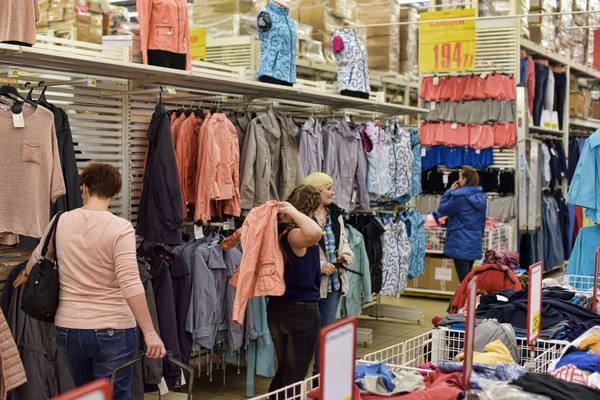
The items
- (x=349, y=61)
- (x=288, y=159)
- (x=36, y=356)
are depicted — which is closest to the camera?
(x=36, y=356)

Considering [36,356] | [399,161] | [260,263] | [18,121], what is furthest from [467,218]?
[18,121]

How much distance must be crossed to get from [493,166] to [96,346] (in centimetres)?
788

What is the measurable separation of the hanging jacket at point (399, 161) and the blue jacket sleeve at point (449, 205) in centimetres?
70

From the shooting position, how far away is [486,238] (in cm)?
1009

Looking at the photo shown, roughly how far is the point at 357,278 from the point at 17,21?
12.7 feet

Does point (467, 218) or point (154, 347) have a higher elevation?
point (467, 218)

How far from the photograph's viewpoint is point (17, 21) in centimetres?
454

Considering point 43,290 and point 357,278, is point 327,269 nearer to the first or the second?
point 357,278

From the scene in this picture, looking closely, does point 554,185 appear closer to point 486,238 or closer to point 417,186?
point 486,238

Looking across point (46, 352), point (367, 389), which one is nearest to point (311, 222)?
point (46, 352)

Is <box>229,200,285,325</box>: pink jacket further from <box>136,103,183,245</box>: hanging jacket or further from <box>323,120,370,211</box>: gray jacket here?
<box>323,120,370,211</box>: gray jacket

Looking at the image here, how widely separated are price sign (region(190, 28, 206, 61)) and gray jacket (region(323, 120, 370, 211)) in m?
→ 1.58

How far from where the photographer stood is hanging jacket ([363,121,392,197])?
25.5ft

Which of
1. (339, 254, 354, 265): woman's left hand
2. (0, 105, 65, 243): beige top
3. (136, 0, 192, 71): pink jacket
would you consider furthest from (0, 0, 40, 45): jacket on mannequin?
(339, 254, 354, 265): woman's left hand
